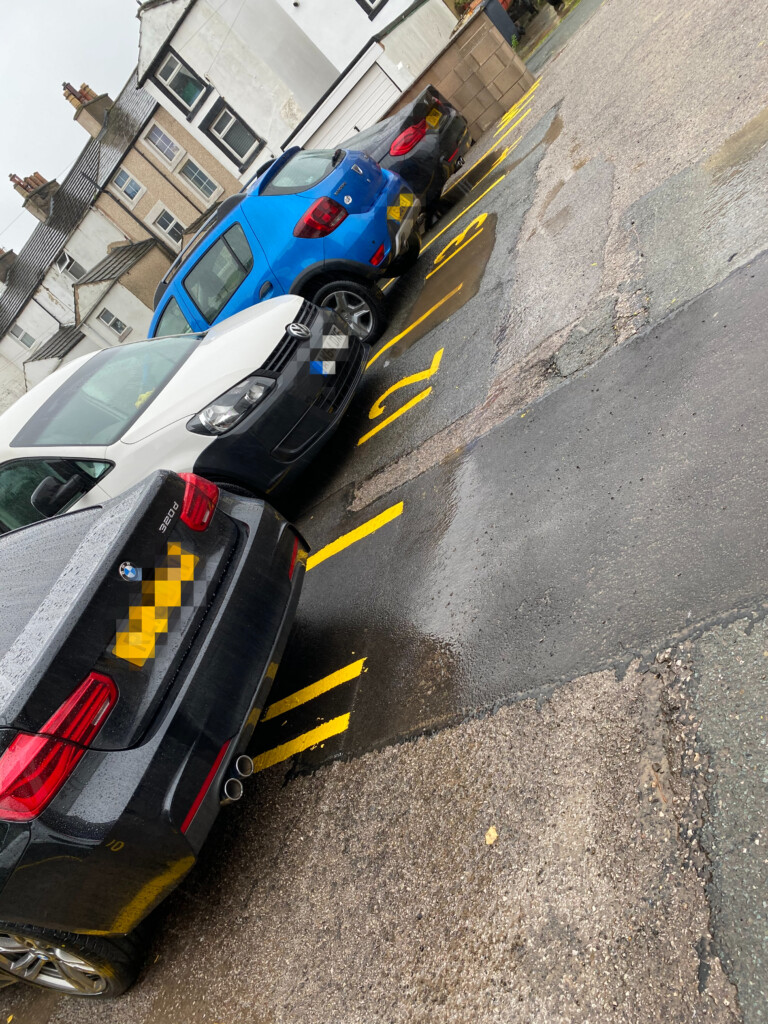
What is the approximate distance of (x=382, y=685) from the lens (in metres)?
3.51

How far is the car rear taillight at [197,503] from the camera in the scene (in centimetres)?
330

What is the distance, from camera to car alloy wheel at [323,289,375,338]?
23.6 feet

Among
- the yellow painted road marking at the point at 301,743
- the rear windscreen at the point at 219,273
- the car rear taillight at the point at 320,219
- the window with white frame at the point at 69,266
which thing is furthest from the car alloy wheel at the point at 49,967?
the window with white frame at the point at 69,266

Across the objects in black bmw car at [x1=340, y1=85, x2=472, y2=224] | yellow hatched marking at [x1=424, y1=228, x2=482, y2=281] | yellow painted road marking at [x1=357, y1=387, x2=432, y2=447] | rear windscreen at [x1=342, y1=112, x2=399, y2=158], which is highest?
rear windscreen at [x1=342, y1=112, x2=399, y2=158]

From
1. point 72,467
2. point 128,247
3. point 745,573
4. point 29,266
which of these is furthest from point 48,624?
point 29,266

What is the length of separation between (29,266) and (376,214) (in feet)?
106

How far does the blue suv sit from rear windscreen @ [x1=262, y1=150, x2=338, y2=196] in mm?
12

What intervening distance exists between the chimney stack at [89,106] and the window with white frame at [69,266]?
5578 mm

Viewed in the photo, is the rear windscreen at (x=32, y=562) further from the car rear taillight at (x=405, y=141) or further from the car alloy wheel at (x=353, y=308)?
the car rear taillight at (x=405, y=141)

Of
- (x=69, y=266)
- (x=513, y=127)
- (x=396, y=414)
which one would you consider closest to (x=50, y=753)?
(x=396, y=414)

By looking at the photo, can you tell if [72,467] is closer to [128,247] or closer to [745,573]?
[745,573]

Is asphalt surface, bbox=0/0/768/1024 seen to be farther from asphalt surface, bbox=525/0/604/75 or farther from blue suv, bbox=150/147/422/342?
asphalt surface, bbox=525/0/604/75

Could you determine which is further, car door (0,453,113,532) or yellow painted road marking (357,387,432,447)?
yellow painted road marking (357,387,432,447)

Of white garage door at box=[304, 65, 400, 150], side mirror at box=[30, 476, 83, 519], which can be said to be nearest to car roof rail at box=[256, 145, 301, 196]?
side mirror at box=[30, 476, 83, 519]
